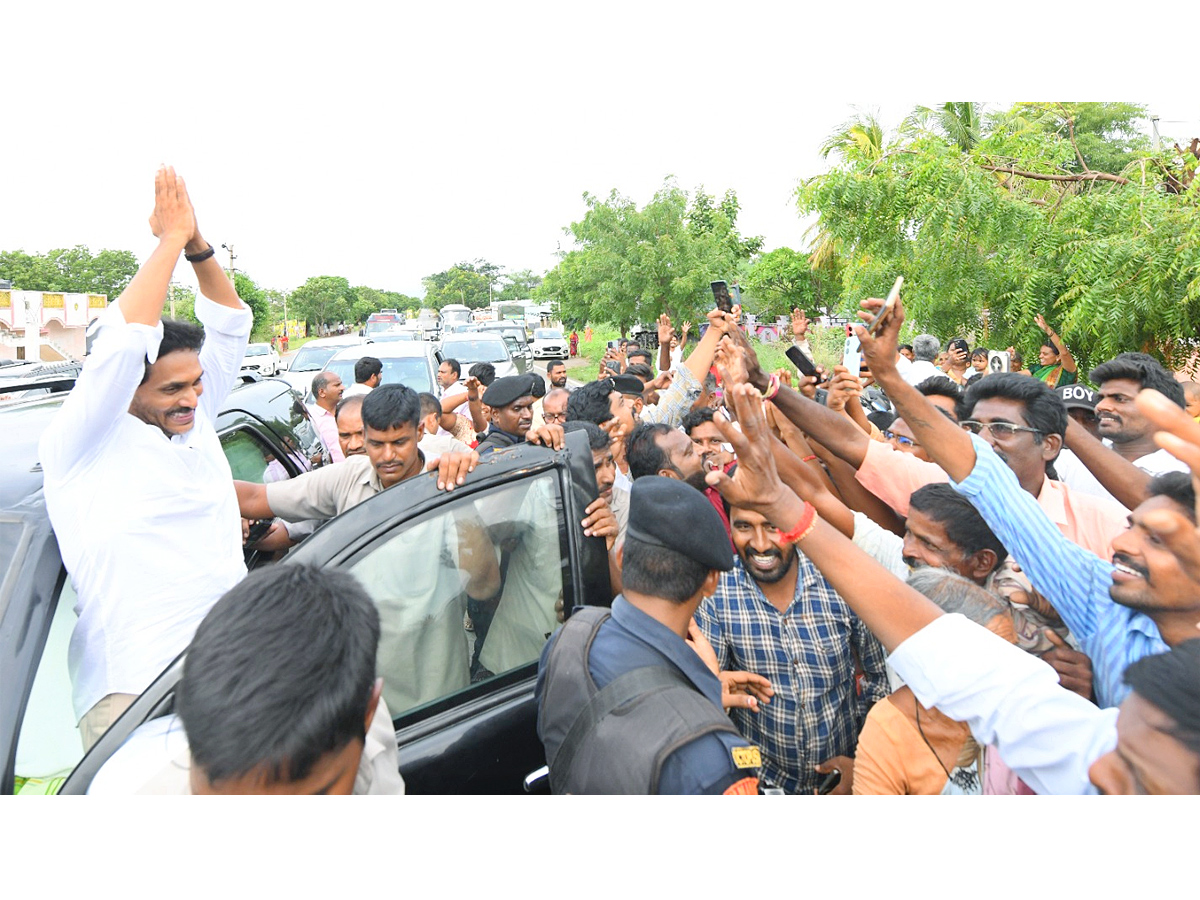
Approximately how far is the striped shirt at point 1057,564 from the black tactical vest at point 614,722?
2.83 feet

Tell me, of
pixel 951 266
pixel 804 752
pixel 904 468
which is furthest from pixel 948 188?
pixel 804 752

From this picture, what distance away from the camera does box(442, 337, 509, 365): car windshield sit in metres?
14.9

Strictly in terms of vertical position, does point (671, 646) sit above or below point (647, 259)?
below

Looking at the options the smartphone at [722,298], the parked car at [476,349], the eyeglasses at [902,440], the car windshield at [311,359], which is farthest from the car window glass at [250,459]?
the parked car at [476,349]

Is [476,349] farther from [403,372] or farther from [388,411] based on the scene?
[388,411]

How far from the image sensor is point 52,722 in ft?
6.06

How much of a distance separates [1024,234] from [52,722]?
24.5 ft

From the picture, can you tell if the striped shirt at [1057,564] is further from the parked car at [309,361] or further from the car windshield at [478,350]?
the car windshield at [478,350]

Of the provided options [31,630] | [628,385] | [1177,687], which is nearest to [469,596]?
[31,630]

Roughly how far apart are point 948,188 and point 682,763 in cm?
635

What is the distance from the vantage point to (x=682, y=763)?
4.57 feet

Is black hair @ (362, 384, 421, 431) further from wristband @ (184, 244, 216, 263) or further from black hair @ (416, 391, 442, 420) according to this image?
black hair @ (416, 391, 442, 420)

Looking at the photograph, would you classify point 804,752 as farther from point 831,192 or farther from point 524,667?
point 831,192

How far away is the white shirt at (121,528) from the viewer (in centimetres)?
185
